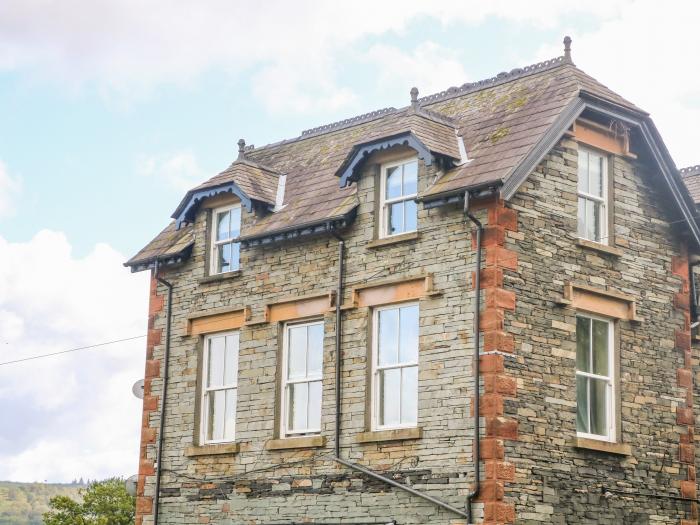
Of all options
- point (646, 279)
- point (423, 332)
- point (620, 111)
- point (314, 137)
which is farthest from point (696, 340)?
point (314, 137)

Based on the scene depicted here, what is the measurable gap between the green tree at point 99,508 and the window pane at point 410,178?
135 feet

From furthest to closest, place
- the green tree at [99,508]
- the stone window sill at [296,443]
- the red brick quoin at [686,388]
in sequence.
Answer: the green tree at [99,508] < the red brick quoin at [686,388] < the stone window sill at [296,443]

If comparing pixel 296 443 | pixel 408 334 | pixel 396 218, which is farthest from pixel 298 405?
pixel 396 218

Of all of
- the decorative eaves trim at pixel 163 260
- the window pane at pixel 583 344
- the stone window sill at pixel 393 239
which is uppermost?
the decorative eaves trim at pixel 163 260

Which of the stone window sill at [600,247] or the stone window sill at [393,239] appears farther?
the stone window sill at [600,247]

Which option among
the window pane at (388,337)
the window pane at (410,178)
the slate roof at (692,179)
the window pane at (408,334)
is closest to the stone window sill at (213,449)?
the window pane at (388,337)

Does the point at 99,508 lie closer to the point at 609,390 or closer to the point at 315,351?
the point at 315,351

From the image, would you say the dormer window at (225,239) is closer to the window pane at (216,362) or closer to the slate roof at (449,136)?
the slate roof at (449,136)

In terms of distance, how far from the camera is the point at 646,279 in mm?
23516

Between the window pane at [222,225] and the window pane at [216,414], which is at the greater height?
the window pane at [222,225]

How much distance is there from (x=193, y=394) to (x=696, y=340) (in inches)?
395

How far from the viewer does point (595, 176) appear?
76.4ft

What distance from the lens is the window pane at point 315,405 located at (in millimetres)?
23200

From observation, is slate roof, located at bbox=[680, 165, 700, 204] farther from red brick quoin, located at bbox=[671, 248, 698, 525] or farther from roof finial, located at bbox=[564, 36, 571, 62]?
roof finial, located at bbox=[564, 36, 571, 62]
